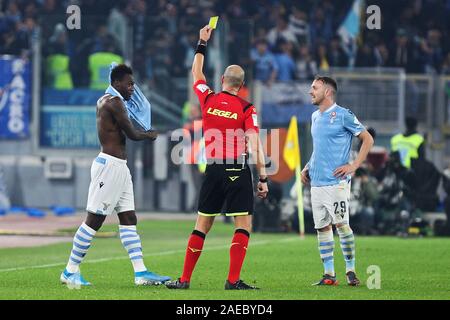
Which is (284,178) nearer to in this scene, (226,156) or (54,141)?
(54,141)

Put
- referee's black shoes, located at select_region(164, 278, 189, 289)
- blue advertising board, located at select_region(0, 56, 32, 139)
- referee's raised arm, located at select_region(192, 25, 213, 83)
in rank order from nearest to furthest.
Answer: referee's black shoes, located at select_region(164, 278, 189, 289) → referee's raised arm, located at select_region(192, 25, 213, 83) → blue advertising board, located at select_region(0, 56, 32, 139)

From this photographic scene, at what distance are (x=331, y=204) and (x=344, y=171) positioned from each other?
1.32 ft

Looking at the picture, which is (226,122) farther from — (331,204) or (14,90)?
(14,90)

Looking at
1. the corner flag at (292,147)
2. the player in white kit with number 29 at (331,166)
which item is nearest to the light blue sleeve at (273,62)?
the corner flag at (292,147)

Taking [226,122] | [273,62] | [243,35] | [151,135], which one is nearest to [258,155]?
[226,122]

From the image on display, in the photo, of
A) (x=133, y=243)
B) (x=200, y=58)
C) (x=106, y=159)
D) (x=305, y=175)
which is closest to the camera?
(x=200, y=58)

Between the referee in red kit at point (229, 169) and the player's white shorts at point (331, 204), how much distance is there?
117cm

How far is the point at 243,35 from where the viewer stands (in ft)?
107

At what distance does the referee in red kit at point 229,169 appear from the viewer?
14477 mm

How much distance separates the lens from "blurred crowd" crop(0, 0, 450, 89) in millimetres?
33094

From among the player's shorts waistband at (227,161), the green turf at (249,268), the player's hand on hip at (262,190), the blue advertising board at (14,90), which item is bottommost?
the green turf at (249,268)

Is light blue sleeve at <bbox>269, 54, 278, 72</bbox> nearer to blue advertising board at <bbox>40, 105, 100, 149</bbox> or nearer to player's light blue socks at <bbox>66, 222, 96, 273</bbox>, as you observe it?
blue advertising board at <bbox>40, 105, 100, 149</bbox>

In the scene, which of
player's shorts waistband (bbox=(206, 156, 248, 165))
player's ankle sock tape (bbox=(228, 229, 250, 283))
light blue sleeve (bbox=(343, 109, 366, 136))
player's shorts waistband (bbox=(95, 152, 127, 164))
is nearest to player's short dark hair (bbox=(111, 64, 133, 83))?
player's shorts waistband (bbox=(95, 152, 127, 164))

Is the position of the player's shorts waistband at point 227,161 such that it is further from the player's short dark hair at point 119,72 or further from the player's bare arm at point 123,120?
the player's short dark hair at point 119,72
